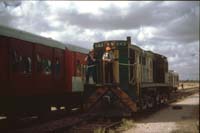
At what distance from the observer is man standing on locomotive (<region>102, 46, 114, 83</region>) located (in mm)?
16125

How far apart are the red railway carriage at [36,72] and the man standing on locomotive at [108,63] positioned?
2602mm

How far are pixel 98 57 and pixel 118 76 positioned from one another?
1310 mm

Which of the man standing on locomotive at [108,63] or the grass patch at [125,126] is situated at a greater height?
the man standing on locomotive at [108,63]

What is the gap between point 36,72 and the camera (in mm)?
15594

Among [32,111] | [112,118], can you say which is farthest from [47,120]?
[112,118]

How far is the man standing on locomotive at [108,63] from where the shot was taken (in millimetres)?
16125

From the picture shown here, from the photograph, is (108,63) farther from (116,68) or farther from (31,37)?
(31,37)

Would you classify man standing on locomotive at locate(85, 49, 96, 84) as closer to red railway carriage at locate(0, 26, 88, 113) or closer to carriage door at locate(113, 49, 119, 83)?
carriage door at locate(113, 49, 119, 83)

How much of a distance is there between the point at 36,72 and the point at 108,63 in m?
3.02

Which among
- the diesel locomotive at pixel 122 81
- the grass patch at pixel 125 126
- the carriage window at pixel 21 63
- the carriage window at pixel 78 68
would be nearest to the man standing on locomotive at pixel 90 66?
the diesel locomotive at pixel 122 81

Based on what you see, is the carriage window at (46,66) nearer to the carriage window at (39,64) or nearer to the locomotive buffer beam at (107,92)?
the carriage window at (39,64)

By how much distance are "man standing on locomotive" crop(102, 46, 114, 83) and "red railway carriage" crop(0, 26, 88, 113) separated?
8.54 feet

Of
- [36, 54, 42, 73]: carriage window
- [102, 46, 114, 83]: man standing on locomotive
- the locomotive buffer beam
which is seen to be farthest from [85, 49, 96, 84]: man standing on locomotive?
[36, 54, 42, 73]: carriage window

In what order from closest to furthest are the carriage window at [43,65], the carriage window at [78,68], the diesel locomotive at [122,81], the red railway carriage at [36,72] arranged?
the red railway carriage at [36,72], the diesel locomotive at [122,81], the carriage window at [43,65], the carriage window at [78,68]
